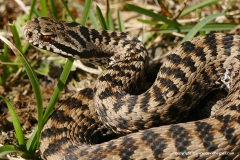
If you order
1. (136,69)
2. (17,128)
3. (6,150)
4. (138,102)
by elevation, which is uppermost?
(136,69)

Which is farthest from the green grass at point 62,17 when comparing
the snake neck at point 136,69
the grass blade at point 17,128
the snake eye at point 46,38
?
the snake eye at point 46,38

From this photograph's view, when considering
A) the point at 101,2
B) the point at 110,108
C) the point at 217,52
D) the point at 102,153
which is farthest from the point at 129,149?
the point at 101,2

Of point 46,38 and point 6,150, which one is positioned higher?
point 46,38

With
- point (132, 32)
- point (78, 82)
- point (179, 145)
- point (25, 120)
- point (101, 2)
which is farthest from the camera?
point (101, 2)

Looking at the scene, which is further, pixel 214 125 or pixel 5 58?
pixel 5 58

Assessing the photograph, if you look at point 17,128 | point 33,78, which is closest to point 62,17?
point 33,78

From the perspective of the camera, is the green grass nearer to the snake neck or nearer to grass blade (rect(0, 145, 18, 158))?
grass blade (rect(0, 145, 18, 158))

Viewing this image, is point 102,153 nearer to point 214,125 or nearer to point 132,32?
point 214,125

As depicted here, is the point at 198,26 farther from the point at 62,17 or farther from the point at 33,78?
the point at 33,78
